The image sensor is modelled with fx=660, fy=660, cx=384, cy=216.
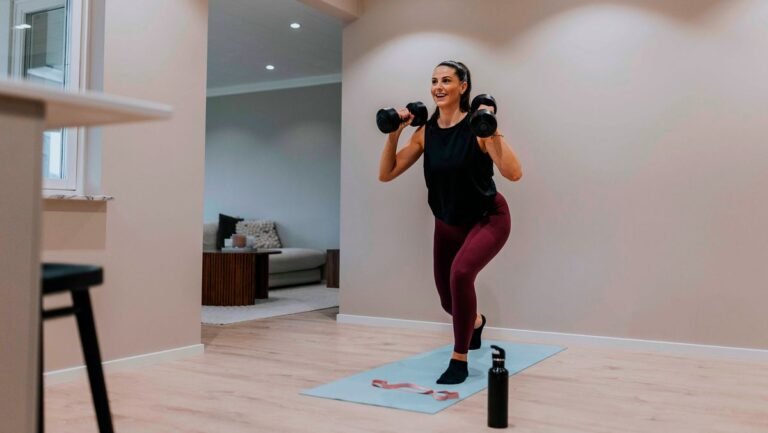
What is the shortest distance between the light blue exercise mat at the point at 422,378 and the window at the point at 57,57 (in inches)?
57.5

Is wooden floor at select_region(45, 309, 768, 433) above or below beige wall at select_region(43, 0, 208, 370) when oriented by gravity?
below

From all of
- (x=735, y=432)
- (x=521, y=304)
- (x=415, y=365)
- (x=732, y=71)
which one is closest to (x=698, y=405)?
(x=735, y=432)

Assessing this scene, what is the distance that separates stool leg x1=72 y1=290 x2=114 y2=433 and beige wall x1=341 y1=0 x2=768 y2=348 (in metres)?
3.14

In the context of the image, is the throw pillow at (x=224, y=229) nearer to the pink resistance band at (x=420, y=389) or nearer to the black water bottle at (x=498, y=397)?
the pink resistance band at (x=420, y=389)

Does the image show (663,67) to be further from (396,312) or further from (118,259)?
(118,259)

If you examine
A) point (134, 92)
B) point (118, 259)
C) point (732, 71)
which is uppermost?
point (732, 71)

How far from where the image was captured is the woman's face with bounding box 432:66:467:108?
9.77 ft

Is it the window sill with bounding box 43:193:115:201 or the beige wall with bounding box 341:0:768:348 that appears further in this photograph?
the beige wall with bounding box 341:0:768:348

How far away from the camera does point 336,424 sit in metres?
2.19

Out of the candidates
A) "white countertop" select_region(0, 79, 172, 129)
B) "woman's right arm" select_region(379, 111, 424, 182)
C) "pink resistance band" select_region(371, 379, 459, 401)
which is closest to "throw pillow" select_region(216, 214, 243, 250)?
"woman's right arm" select_region(379, 111, 424, 182)

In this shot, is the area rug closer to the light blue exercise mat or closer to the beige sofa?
the beige sofa

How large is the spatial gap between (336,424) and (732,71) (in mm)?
2827

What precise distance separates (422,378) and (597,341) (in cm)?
140

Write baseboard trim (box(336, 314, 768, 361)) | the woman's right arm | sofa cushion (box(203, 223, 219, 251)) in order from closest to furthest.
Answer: the woman's right arm < baseboard trim (box(336, 314, 768, 361)) < sofa cushion (box(203, 223, 219, 251))
